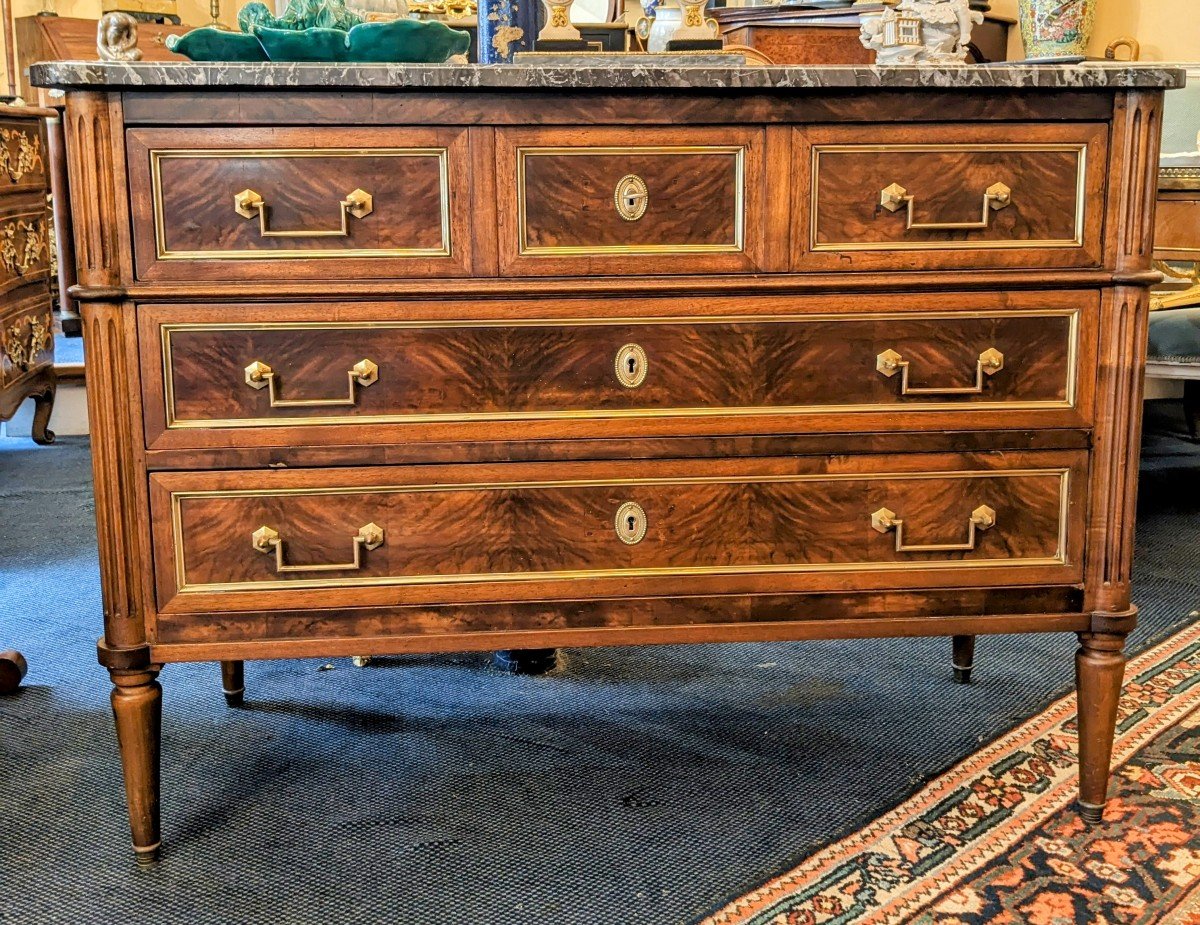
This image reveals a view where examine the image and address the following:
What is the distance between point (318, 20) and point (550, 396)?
1.87 feet

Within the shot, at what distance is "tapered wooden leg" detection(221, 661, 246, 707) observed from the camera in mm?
2038

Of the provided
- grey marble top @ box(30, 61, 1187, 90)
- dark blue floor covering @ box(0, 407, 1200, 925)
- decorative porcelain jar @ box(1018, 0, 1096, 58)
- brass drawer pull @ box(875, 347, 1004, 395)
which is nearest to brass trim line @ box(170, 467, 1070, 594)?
brass drawer pull @ box(875, 347, 1004, 395)

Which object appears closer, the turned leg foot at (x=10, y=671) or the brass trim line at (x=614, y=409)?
the brass trim line at (x=614, y=409)

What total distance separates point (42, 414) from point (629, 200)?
10.4 feet

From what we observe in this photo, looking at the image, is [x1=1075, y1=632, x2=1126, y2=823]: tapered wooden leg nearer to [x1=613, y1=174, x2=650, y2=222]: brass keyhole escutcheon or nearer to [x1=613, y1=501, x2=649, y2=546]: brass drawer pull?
[x1=613, y1=501, x2=649, y2=546]: brass drawer pull

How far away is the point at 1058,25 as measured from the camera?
12.8 feet

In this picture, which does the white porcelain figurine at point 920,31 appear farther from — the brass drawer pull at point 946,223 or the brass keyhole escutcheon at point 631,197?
the brass keyhole escutcheon at point 631,197

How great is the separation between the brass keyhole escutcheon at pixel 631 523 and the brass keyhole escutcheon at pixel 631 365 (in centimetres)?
15

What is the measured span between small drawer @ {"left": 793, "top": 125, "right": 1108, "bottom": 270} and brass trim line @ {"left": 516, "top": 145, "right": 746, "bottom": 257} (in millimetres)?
70

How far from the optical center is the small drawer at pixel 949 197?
1.47m

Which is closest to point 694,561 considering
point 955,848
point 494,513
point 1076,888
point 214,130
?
point 494,513

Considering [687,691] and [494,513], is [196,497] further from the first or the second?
[687,691]

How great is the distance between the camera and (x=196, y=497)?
1471 millimetres

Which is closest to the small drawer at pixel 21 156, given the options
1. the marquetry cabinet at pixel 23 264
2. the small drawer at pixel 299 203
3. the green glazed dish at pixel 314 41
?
the marquetry cabinet at pixel 23 264
